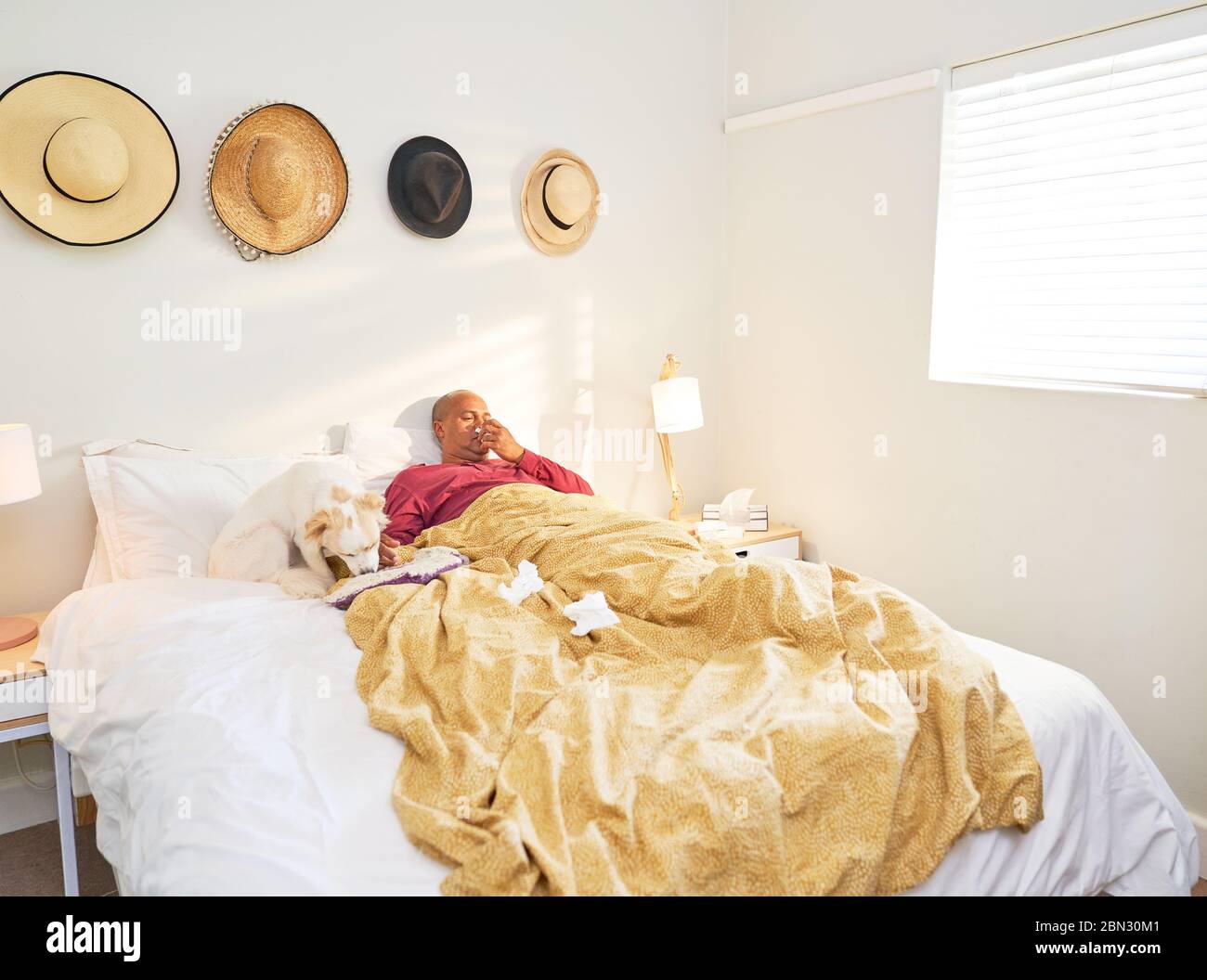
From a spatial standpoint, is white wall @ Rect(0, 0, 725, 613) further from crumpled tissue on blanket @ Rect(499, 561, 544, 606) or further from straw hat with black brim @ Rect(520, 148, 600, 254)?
crumpled tissue on blanket @ Rect(499, 561, 544, 606)

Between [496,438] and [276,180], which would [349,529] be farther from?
[276,180]

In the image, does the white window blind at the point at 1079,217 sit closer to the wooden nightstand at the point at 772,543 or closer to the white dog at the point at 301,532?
the wooden nightstand at the point at 772,543

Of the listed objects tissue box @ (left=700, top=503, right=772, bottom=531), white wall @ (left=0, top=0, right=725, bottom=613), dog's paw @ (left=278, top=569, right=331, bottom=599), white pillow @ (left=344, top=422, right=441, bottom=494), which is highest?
white wall @ (left=0, top=0, right=725, bottom=613)

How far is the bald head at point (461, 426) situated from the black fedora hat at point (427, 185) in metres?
0.58

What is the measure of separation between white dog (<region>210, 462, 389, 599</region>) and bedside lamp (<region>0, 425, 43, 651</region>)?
0.44 meters

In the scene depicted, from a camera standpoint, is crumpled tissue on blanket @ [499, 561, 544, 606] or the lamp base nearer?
crumpled tissue on blanket @ [499, 561, 544, 606]

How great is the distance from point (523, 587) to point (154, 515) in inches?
42.6

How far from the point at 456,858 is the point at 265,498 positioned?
137 cm

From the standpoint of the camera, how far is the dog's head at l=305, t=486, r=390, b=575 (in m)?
2.17

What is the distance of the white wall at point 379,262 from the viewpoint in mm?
2414

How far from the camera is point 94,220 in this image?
2.36 metres

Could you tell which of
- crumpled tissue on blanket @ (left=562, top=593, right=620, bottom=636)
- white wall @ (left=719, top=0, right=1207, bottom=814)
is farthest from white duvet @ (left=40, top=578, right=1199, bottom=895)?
white wall @ (left=719, top=0, right=1207, bottom=814)

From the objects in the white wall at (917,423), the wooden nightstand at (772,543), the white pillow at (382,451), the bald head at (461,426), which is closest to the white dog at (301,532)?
the white pillow at (382,451)
